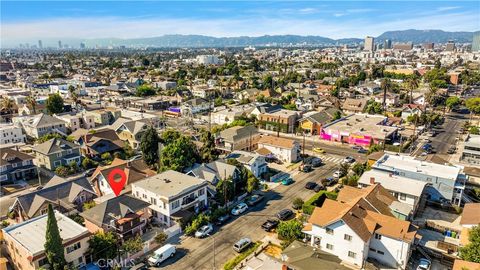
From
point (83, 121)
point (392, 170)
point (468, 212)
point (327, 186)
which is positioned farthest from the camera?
point (83, 121)

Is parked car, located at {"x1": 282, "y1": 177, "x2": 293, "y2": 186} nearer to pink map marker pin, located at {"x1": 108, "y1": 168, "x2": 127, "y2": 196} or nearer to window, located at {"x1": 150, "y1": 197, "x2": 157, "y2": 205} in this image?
window, located at {"x1": 150, "y1": 197, "x2": 157, "y2": 205}

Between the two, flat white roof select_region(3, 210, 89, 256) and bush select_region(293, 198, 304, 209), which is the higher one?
flat white roof select_region(3, 210, 89, 256)

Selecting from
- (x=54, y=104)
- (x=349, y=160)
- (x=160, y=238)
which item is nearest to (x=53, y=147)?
(x=160, y=238)

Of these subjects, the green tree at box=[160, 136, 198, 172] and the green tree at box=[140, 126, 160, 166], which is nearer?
the green tree at box=[160, 136, 198, 172]

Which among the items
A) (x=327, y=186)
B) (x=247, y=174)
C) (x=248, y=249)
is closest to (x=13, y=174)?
(x=247, y=174)

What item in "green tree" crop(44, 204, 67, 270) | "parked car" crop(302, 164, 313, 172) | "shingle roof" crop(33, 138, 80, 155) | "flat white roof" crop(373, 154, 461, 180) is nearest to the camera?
"green tree" crop(44, 204, 67, 270)

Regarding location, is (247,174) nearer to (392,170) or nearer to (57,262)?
(392,170)

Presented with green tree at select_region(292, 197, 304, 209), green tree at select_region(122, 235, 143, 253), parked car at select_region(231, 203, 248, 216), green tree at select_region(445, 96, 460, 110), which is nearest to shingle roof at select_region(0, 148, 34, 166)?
green tree at select_region(122, 235, 143, 253)
